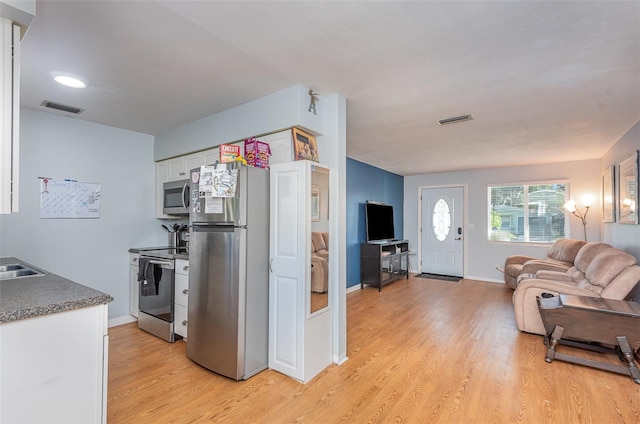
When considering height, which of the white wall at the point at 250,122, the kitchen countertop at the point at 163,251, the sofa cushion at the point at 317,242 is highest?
the white wall at the point at 250,122

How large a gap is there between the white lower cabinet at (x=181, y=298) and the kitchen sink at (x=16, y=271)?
1.10 metres

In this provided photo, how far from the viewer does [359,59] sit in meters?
2.10

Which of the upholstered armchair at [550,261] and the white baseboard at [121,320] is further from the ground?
the upholstered armchair at [550,261]

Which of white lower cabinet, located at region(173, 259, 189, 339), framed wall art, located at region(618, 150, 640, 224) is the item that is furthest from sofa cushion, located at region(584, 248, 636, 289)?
white lower cabinet, located at region(173, 259, 189, 339)

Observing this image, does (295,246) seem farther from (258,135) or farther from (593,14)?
(593,14)

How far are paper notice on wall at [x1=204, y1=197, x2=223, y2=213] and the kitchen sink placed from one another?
112cm

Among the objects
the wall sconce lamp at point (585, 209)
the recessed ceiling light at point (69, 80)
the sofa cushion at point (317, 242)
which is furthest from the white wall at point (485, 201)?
the recessed ceiling light at point (69, 80)

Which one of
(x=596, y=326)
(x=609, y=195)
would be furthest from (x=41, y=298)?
(x=609, y=195)

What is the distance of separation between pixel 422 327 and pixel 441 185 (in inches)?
159

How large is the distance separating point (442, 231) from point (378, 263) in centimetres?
227

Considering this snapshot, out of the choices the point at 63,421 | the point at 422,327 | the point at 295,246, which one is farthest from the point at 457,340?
the point at 63,421

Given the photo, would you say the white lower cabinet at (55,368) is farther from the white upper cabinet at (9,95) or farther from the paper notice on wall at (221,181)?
the paper notice on wall at (221,181)

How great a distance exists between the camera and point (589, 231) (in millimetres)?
5332

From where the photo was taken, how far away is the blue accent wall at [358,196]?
5395 millimetres
